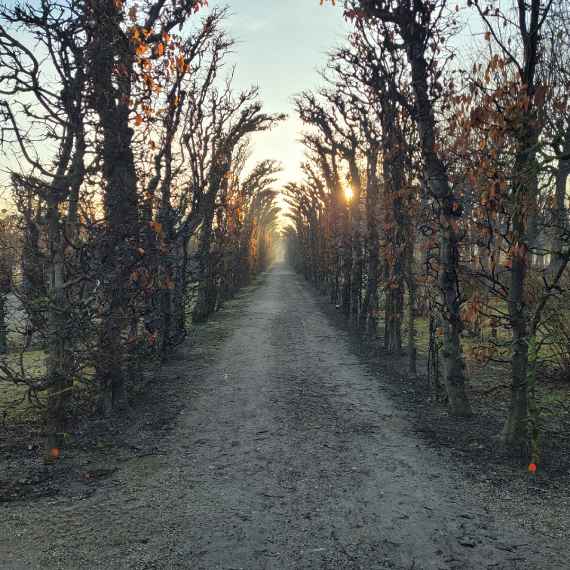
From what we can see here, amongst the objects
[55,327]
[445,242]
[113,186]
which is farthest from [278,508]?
[113,186]

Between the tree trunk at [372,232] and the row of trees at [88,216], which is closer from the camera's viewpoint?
the row of trees at [88,216]

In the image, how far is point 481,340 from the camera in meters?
12.9

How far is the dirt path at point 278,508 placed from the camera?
372 cm

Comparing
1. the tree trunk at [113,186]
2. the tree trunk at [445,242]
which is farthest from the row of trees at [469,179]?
the tree trunk at [113,186]

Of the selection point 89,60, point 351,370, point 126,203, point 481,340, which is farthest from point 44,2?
point 481,340

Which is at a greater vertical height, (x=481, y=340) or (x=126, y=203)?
(x=126, y=203)

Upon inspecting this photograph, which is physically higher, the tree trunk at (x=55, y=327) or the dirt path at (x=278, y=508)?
the tree trunk at (x=55, y=327)

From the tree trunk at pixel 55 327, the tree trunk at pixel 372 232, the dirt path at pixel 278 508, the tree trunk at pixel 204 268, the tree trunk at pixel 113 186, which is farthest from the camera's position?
the tree trunk at pixel 204 268

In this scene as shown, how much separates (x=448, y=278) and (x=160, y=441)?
4.77 m

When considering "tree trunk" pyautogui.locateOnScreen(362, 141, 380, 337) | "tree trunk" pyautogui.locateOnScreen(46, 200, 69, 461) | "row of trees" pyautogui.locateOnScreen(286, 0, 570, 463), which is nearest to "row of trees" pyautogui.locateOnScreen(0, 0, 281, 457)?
"tree trunk" pyautogui.locateOnScreen(46, 200, 69, 461)

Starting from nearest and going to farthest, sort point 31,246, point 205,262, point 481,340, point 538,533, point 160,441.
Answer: point 538,533, point 31,246, point 160,441, point 481,340, point 205,262

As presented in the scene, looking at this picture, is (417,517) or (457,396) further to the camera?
(457,396)

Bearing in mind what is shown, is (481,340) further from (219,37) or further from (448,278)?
(219,37)

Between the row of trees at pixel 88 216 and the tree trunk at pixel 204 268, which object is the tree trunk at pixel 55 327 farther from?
the tree trunk at pixel 204 268
